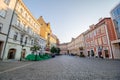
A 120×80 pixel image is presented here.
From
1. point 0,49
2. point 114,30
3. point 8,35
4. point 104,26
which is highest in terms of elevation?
point 104,26

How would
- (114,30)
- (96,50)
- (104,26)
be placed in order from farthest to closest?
(96,50)
(104,26)
(114,30)

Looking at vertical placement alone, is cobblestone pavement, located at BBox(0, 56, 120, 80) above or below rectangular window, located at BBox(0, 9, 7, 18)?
below

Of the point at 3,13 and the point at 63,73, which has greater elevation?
the point at 3,13

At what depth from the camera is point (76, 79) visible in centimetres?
507

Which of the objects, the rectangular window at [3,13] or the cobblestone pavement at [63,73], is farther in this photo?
the rectangular window at [3,13]

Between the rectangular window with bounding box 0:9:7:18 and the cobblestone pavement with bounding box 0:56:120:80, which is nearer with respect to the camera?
the cobblestone pavement with bounding box 0:56:120:80

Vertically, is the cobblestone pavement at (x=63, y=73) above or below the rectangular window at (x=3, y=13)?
below

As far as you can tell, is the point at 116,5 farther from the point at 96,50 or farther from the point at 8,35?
the point at 8,35

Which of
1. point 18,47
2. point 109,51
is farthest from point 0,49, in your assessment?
point 109,51

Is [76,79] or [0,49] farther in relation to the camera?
[0,49]

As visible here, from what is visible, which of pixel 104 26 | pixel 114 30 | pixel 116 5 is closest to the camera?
pixel 116 5

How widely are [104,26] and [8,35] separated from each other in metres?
28.1

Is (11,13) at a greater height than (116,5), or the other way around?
(116,5)

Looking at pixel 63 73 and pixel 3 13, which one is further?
pixel 3 13
